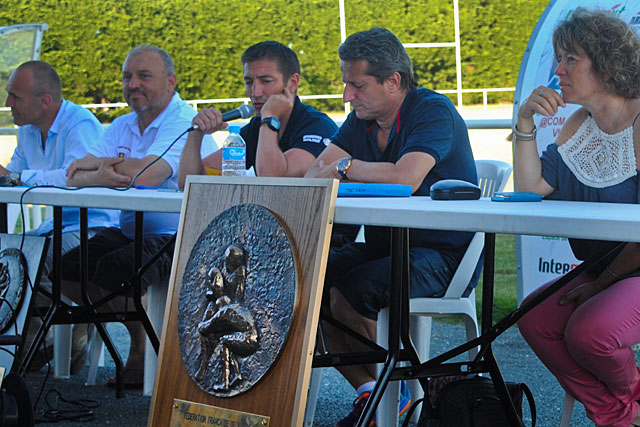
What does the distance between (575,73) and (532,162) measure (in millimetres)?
283

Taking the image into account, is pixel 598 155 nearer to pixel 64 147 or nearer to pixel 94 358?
pixel 94 358

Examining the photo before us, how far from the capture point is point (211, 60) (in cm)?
1606

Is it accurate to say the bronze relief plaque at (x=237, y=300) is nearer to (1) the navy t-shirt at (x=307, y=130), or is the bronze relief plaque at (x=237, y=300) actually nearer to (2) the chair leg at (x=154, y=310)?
(2) the chair leg at (x=154, y=310)

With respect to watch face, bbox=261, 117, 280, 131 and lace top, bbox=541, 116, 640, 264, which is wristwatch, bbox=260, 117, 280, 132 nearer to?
watch face, bbox=261, 117, 280, 131

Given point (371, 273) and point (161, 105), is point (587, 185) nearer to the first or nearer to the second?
point (371, 273)

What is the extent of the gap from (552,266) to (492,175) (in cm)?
67

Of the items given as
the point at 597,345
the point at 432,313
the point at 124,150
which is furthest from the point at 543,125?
the point at 124,150

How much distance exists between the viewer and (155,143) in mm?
3928

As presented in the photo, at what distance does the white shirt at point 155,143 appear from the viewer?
382 cm

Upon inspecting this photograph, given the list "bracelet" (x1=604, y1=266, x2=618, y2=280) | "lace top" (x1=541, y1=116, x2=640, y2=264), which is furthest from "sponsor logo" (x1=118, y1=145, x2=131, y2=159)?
"bracelet" (x1=604, y1=266, x2=618, y2=280)

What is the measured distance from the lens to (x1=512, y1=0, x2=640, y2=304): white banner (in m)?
3.71

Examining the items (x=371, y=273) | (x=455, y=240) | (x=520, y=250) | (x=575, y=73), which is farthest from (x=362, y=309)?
(x=520, y=250)

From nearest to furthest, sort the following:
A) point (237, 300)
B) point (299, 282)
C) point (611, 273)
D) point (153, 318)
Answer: point (299, 282) → point (237, 300) → point (611, 273) → point (153, 318)

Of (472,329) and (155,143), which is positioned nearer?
(472,329)
